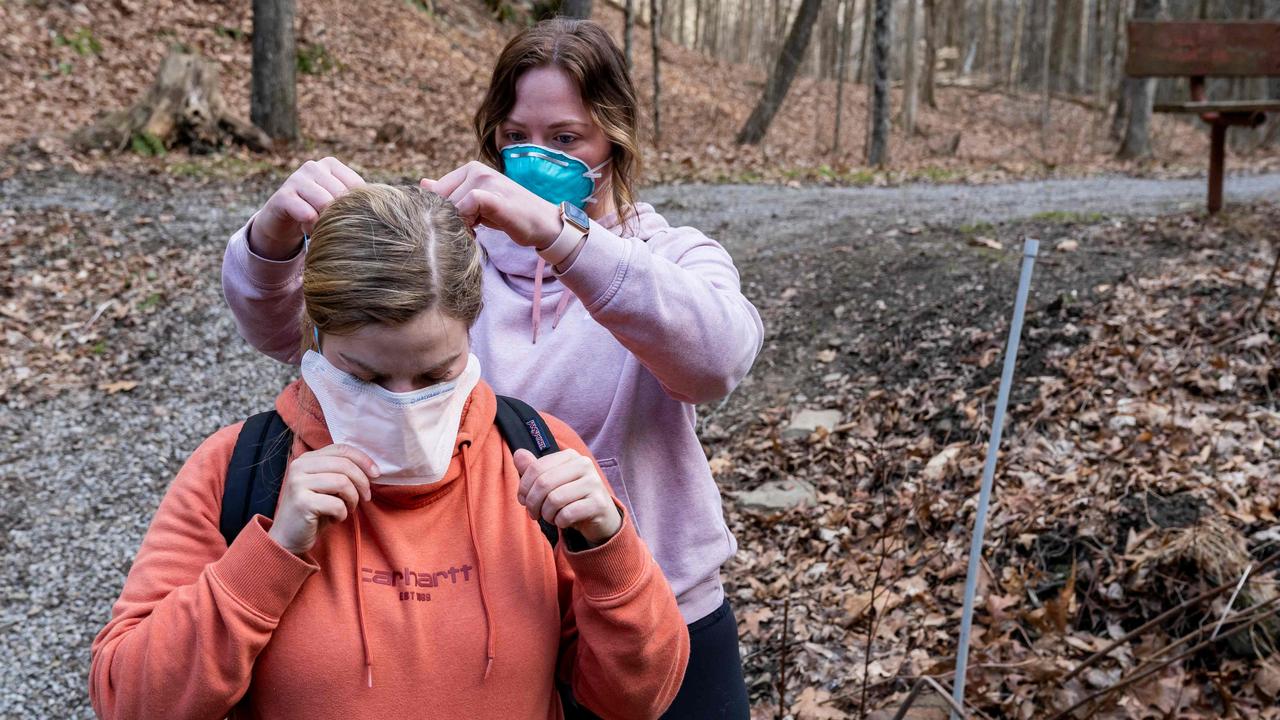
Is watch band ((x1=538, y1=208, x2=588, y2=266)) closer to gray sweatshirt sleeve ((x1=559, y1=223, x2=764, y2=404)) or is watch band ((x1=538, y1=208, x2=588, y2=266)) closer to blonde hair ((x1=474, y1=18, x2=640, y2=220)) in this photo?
gray sweatshirt sleeve ((x1=559, y1=223, x2=764, y2=404))

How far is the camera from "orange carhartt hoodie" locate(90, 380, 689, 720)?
4.54 feet

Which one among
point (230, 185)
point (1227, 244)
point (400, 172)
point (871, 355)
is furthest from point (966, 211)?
point (230, 185)

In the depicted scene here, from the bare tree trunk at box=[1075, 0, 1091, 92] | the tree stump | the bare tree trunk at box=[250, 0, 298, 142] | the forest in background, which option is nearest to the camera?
the tree stump

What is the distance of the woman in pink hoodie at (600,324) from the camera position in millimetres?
1727

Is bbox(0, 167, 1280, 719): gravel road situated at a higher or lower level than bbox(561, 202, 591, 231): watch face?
lower

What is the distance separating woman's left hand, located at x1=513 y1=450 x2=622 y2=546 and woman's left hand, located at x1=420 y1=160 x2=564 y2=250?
354 millimetres

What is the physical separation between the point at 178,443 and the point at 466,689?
16.7 ft

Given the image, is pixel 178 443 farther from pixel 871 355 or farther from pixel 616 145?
pixel 616 145

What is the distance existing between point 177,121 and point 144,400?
18.4 feet

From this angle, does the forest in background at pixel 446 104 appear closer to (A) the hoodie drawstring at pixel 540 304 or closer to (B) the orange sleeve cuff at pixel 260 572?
(A) the hoodie drawstring at pixel 540 304

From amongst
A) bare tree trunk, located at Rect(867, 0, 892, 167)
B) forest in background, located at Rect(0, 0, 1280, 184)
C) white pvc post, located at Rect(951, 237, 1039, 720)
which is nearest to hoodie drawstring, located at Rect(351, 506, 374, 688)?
white pvc post, located at Rect(951, 237, 1039, 720)

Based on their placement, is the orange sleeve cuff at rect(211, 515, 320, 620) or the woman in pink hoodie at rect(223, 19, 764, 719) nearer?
the orange sleeve cuff at rect(211, 515, 320, 620)

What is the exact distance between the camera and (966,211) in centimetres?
952

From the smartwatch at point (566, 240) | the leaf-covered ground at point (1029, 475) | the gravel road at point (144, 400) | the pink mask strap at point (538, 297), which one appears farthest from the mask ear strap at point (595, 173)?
the gravel road at point (144, 400)
